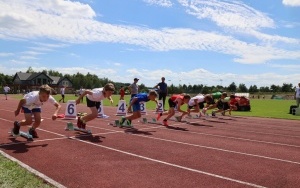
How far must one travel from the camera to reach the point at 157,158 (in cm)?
685

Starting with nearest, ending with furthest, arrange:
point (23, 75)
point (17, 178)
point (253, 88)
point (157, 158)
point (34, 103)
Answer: point (17, 178), point (157, 158), point (34, 103), point (23, 75), point (253, 88)

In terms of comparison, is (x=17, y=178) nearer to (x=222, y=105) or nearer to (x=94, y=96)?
(x=94, y=96)

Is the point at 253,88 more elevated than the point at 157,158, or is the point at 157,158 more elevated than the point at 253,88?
the point at 253,88

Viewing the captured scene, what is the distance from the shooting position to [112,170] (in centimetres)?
579

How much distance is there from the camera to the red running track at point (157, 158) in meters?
5.33

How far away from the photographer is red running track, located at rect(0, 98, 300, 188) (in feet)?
17.5

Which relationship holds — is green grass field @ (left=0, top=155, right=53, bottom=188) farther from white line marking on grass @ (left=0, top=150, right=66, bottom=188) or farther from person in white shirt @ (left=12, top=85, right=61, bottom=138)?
person in white shirt @ (left=12, top=85, right=61, bottom=138)

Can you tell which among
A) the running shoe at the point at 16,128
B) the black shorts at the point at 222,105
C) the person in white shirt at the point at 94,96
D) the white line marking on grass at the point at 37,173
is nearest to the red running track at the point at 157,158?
the white line marking on grass at the point at 37,173

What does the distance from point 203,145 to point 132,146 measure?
6.32ft

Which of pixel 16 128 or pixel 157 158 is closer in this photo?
pixel 157 158

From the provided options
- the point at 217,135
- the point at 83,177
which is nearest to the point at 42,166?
the point at 83,177

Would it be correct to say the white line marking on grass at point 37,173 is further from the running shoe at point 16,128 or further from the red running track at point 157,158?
the running shoe at point 16,128

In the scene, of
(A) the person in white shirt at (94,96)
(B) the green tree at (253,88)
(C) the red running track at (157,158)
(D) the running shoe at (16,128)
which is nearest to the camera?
(C) the red running track at (157,158)

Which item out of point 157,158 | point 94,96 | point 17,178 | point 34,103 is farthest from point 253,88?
point 17,178
